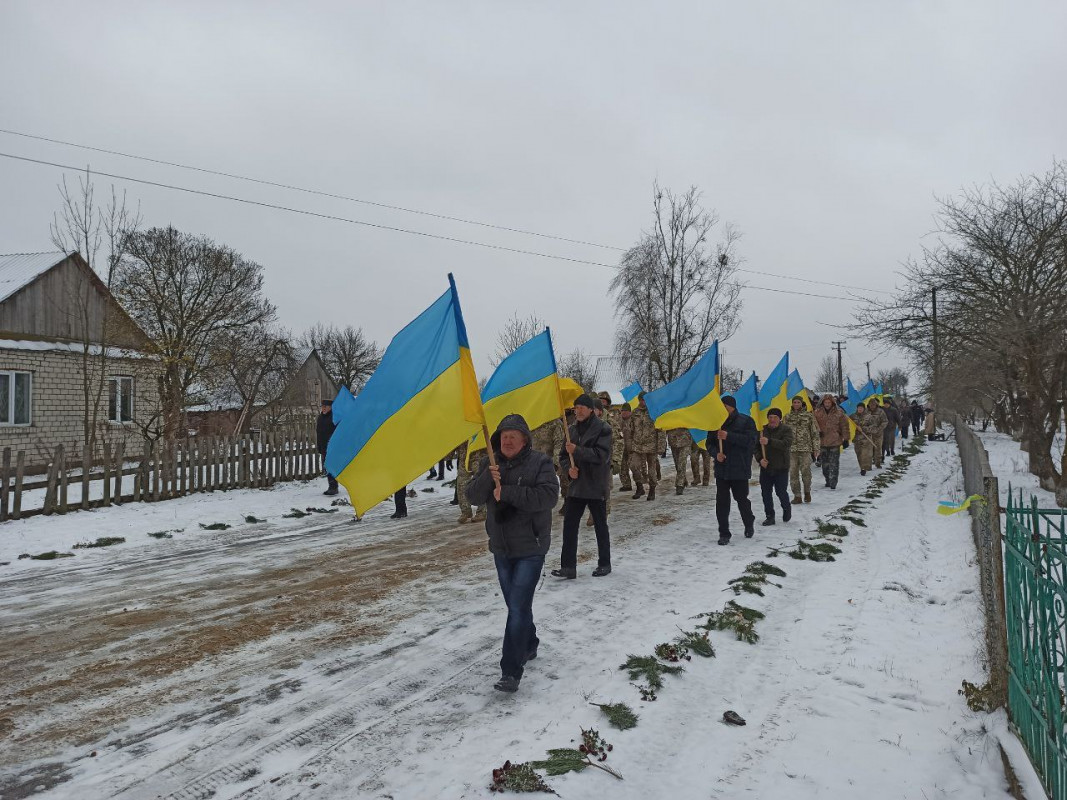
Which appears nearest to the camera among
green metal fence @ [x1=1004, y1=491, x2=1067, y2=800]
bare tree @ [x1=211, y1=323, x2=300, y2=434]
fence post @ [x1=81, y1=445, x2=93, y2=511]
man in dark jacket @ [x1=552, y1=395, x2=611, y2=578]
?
green metal fence @ [x1=1004, y1=491, x2=1067, y2=800]

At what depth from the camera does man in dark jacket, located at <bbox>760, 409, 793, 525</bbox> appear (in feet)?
36.3

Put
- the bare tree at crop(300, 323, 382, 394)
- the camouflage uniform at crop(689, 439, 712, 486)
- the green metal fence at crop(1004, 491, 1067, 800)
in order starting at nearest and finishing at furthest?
the green metal fence at crop(1004, 491, 1067, 800) → the camouflage uniform at crop(689, 439, 712, 486) → the bare tree at crop(300, 323, 382, 394)

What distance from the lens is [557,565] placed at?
8.13 m

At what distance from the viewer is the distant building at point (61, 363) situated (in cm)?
2030

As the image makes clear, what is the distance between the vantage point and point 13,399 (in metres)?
20.3

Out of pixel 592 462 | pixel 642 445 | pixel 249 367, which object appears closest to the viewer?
pixel 592 462

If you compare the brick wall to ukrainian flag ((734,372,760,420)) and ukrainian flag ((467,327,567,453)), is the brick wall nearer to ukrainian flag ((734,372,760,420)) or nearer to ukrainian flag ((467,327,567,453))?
ukrainian flag ((467,327,567,453))

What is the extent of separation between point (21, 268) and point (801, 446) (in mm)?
24093

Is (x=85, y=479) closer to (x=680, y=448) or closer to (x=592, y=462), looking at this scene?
(x=592, y=462)

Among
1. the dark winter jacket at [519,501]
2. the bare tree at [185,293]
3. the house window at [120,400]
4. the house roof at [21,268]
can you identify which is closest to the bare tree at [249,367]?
the bare tree at [185,293]

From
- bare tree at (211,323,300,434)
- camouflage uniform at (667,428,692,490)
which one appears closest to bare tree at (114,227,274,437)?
bare tree at (211,323,300,434)

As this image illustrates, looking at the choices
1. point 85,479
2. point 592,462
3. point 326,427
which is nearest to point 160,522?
point 85,479

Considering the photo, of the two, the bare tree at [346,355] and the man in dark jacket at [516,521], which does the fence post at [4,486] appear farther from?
the bare tree at [346,355]

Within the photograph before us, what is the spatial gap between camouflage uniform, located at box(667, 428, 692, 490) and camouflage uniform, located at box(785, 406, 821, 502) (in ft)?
7.41
